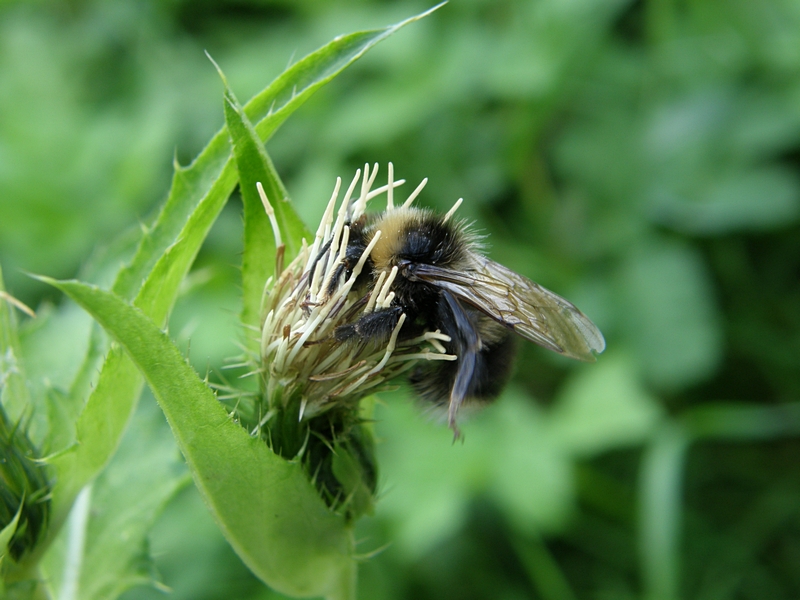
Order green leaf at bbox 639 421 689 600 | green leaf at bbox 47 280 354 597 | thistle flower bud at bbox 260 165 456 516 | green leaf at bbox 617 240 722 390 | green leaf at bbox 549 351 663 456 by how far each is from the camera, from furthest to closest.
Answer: green leaf at bbox 617 240 722 390, green leaf at bbox 549 351 663 456, green leaf at bbox 639 421 689 600, thistle flower bud at bbox 260 165 456 516, green leaf at bbox 47 280 354 597

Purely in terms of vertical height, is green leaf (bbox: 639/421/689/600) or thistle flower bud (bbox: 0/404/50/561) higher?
thistle flower bud (bbox: 0/404/50/561)

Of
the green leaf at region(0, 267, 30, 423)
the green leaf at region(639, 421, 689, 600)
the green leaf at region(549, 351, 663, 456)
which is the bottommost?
the green leaf at region(639, 421, 689, 600)

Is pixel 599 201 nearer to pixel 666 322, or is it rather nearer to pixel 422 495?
pixel 666 322

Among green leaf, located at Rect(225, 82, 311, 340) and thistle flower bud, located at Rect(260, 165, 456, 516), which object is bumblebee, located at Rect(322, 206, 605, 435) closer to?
thistle flower bud, located at Rect(260, 165, 456, 516)

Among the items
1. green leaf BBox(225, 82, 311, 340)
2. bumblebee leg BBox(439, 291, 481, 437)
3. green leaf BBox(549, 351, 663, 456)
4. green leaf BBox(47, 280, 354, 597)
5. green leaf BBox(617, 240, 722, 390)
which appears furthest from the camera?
green leaf BBox(617, 240, 722, 390)

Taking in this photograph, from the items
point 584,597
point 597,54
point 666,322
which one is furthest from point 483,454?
point 597,54

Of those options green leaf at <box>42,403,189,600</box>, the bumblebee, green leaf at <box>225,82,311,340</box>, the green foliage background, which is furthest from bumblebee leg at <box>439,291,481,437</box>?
the green foliage background

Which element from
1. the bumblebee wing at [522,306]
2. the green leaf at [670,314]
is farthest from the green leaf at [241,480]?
the green leaf at [670,314]
